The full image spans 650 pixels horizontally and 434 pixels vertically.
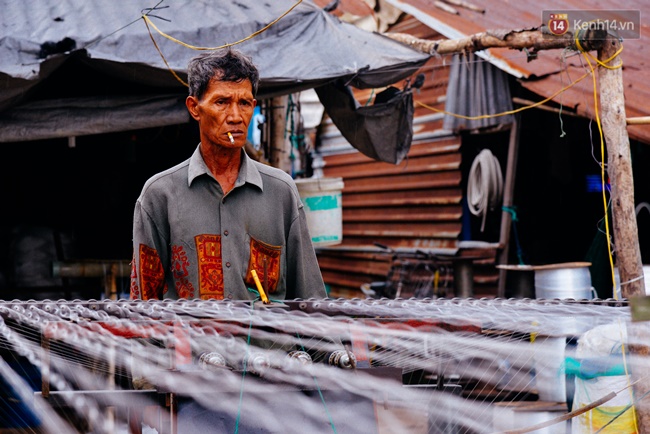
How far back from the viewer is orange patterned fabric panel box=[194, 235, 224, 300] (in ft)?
10.6

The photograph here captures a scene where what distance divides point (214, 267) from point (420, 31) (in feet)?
26.4

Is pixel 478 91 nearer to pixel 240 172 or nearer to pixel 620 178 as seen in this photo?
pixel 620 178

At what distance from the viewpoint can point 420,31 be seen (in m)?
10.6

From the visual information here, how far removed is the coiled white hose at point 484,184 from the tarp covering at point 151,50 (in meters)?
2.74

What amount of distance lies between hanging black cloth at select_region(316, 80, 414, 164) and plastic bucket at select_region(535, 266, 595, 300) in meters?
1.86

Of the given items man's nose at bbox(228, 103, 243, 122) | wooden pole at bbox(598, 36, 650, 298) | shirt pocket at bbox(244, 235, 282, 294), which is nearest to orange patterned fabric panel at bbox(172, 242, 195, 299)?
shirt pocket at bbox(244, 235, 282, 294)

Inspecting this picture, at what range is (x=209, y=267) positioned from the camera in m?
3.22

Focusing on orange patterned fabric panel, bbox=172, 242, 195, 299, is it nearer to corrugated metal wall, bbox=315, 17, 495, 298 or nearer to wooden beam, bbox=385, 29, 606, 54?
wooden beam, bbox=385, 29, 606, 54

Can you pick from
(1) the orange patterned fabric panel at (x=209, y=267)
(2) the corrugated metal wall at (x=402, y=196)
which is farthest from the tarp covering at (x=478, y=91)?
(1) the orange patterned fabric panel at (x=209, y=267)

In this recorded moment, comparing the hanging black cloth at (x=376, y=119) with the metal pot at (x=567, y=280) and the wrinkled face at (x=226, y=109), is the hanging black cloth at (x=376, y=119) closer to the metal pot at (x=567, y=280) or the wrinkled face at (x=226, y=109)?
the metal pot at (x=567, y=280)

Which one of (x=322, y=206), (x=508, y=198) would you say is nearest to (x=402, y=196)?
(x=508, y=198)

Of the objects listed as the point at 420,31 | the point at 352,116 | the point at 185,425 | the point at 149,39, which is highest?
the point at 420,31

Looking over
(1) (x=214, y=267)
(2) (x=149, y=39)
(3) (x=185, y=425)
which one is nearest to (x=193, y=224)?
(1) (x=214, y=267)

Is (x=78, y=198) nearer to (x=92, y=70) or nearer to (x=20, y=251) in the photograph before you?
(x=20, y=251)
